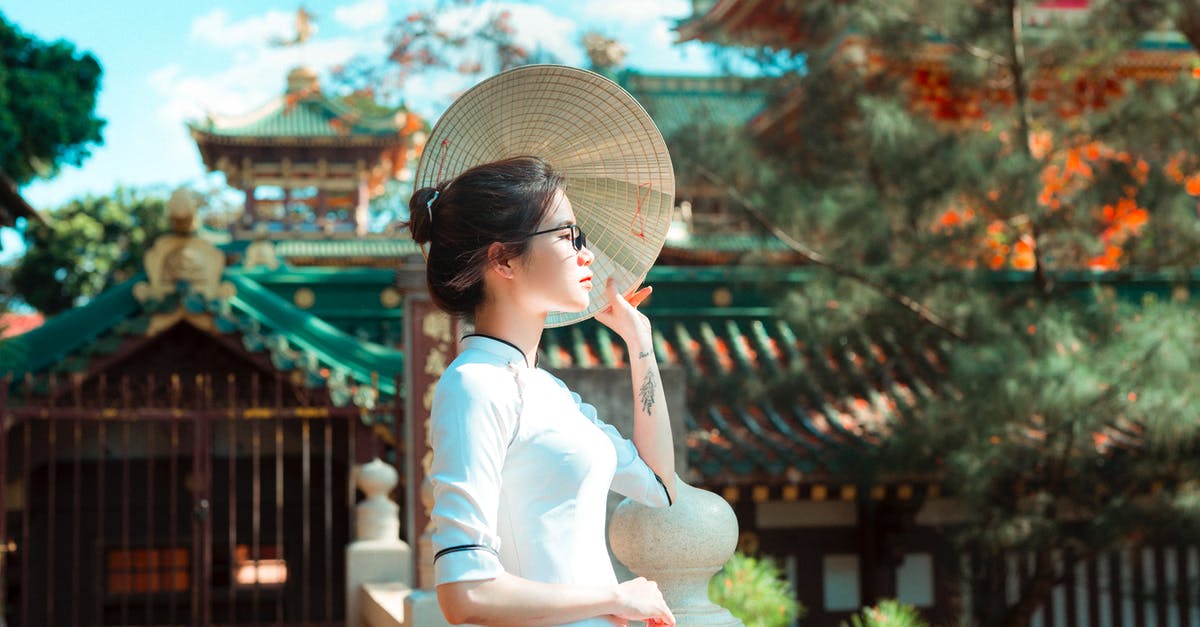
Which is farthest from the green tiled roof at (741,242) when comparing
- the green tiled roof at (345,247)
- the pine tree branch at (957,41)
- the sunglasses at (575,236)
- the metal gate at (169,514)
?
the green tiled roof at (345,247)

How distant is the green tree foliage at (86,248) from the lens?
68.1 ft

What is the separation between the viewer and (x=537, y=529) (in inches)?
66.4

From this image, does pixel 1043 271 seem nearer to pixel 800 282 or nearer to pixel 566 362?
pixel 800 282

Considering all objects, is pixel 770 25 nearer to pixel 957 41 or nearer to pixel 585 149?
pixel 957 41

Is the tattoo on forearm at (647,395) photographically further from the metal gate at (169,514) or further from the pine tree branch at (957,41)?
the pine tree branch at (957,41)

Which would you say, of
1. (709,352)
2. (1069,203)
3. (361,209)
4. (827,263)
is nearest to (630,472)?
(827,263)

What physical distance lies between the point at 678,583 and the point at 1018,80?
564 cm

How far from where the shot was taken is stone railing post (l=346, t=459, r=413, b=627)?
556 centimetres

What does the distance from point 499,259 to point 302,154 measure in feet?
56.7

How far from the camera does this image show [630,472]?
1.95 metres

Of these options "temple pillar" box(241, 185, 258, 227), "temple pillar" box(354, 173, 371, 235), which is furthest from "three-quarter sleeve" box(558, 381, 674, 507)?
"temple pillar" box(241, 185, 258, 227)

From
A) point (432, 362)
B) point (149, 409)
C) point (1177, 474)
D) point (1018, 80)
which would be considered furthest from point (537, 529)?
point (1018, 80)

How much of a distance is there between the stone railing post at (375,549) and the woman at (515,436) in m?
3.79

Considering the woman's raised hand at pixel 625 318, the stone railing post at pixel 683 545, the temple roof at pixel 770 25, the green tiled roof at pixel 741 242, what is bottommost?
the stone railing post at pixel 683 545
